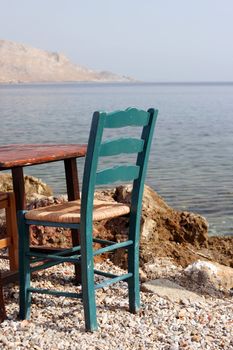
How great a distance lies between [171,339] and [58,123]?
2844cm

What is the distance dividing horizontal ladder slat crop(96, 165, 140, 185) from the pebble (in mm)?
887

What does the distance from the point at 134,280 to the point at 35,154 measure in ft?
3.35

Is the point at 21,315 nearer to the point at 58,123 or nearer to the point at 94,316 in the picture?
the point at 94,316

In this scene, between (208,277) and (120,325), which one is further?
(208,277)

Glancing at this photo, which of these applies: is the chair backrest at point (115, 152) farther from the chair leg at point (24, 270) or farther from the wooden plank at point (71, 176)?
the wooden plank at point (71, 176)

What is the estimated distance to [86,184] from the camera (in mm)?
4586

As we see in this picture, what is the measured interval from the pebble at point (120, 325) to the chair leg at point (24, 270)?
80 millimetres

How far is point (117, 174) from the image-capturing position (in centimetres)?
484

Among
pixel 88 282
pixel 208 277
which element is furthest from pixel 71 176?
pixel 208 277

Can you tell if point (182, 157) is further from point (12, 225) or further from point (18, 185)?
point (18, 185)

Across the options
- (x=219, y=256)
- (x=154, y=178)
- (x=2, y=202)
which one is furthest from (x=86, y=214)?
(x=154, y=178)

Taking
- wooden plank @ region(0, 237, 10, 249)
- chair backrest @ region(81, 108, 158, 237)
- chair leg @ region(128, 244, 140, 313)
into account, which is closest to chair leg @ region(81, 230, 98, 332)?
chair backrest @ region(81, 108, 158, 237)

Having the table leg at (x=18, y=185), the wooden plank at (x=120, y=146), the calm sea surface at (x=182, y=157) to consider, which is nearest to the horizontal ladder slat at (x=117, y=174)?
the wooden plank at (x=120, y=146)

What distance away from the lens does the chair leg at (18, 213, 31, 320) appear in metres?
4.86
